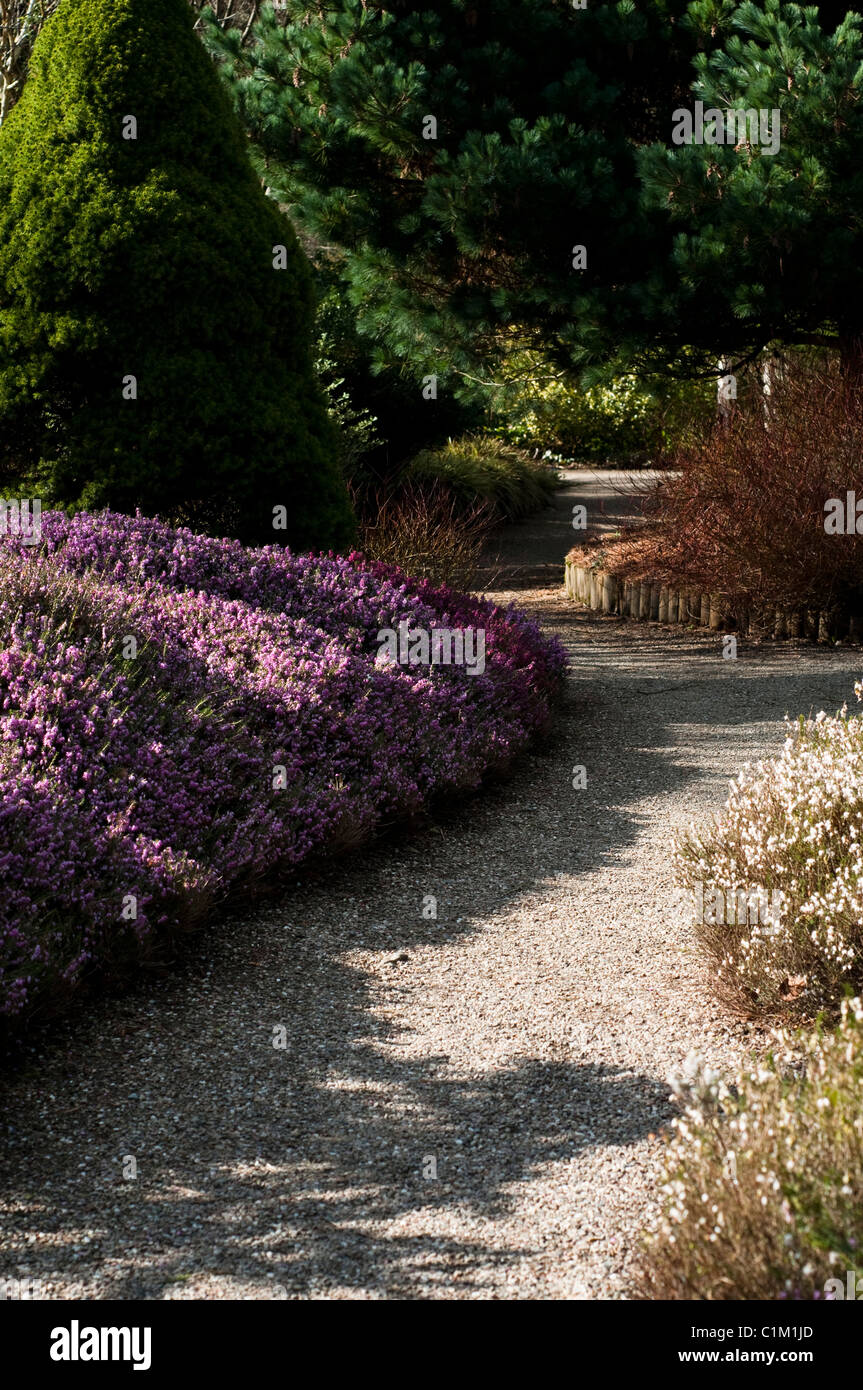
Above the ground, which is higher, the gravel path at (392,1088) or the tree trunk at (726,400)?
the tree trunk at (726,400)

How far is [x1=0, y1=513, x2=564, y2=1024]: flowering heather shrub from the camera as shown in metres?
3.94

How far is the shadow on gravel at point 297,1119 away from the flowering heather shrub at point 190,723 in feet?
0.79

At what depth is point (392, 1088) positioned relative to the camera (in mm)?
3430

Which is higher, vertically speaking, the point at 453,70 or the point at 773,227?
the point at 453,70

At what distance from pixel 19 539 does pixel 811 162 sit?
5054 mm

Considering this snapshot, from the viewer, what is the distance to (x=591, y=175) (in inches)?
327

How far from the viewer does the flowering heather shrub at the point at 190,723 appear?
3.94 meters

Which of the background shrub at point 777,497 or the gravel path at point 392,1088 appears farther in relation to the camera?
the background shrub at point 777,497

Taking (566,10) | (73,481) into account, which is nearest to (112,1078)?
(73,481)

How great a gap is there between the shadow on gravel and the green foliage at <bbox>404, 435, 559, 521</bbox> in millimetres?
9455

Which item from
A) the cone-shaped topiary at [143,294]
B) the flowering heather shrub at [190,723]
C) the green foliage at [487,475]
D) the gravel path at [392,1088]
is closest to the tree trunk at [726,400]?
the flowering heather shrub at [190,723]

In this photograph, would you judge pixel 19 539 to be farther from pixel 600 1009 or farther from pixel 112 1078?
pixel 600 1009

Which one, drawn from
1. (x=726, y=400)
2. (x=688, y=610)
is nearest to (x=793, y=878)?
(x=688, y=610)

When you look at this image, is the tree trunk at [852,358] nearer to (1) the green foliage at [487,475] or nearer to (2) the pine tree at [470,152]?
(2) the pine tree at [470,152]
